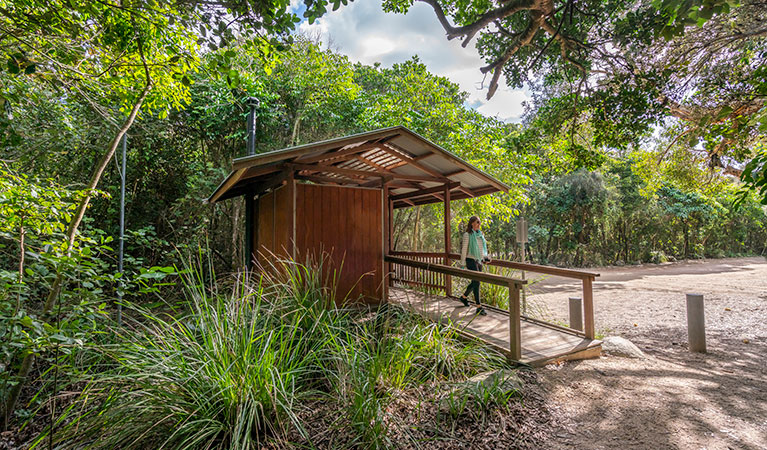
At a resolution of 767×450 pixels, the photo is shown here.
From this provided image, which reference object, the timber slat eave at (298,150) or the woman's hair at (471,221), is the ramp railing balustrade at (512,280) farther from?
the timber slat eave at (298,150)

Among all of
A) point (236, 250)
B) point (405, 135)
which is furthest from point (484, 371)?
point (236, 250)

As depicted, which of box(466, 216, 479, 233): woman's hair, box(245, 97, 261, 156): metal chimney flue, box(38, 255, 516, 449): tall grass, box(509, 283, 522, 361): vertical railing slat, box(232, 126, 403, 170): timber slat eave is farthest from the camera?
box(245, 97, 261, 156): metal chimney flue

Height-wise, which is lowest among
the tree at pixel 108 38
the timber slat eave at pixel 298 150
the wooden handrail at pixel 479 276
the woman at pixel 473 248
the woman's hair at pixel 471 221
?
the wooden handrail at pixel 479 276

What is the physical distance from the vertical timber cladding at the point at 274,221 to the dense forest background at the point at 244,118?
168cm

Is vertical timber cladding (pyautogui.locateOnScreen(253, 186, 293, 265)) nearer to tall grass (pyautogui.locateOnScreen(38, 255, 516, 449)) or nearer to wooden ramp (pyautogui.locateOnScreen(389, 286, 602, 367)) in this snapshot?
wooden ramp (pyautogui.locateOnScreen(389, 286, 602, 367))

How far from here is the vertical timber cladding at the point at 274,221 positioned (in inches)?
218

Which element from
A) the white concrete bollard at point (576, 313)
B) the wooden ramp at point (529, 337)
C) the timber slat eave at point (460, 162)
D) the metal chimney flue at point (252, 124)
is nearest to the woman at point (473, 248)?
the wooden ramp at point (529, 337)

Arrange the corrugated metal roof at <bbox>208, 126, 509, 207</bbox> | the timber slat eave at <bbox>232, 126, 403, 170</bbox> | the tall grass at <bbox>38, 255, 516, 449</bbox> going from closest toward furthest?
the tall grass at <bbox>38, 255, 516, 449</bbox> < the timber slat eave at <bbox>232, 126, 403, 170</bbox> < the corrugated metal roof at <bbox>208, 126, 509, 207</bbox>

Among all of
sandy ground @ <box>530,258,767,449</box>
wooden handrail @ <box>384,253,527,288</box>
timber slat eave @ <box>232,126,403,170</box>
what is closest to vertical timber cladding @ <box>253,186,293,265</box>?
timber slat eave @ <box>232,126,403,170</box>

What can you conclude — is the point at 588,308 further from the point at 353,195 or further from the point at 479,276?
the point at 353,195

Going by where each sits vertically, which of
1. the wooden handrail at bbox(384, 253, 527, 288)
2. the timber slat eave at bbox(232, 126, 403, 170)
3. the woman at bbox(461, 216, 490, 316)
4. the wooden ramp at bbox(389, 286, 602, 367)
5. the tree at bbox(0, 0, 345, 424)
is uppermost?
the tree at bbox(0, 0, 345, 424)

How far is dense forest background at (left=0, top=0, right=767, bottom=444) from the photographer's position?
2.84 meters

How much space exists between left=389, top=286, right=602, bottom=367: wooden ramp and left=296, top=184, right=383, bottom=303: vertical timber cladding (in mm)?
1183

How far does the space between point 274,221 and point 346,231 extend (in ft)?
4.39
